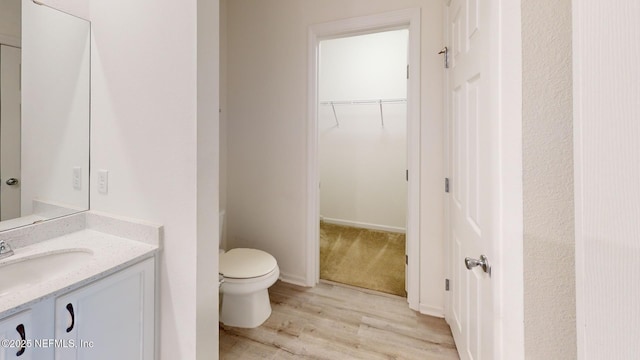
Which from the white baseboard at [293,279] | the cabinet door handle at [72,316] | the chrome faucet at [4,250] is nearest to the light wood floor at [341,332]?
the white baseboard at [293,279]

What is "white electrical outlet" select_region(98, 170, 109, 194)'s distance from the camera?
1301mm

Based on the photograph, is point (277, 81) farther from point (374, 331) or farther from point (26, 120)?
point (374, 331)

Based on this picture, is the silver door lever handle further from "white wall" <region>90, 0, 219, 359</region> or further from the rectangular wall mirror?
the rectangular wall mirror

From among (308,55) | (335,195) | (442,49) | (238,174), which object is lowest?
(335,195)

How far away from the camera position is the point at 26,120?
1192 millimetres

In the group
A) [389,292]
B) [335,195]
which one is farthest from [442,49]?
[335,195]

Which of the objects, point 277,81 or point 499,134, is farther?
point 277,81

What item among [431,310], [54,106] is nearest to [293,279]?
[431,310]

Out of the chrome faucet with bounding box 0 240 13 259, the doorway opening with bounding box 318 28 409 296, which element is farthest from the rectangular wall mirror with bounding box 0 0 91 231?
the doorway opening with bounding box 318 28 409 296

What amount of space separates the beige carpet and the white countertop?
1719 millimetres

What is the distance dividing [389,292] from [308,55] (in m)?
2.10

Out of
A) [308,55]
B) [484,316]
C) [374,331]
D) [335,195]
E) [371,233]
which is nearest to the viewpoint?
[484,316]

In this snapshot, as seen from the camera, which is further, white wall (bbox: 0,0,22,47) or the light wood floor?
the light wood floor

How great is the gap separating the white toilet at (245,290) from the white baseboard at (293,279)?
17.8 inches
